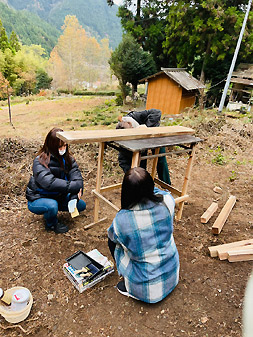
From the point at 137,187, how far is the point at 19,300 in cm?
151

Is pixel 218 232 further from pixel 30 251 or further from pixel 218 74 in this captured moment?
pixel 218 74

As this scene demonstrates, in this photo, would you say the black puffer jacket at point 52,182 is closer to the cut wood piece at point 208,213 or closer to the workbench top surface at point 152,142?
the workbench top surface at point 152,142

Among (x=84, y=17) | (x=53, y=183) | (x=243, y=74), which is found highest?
(x=84, y=17)

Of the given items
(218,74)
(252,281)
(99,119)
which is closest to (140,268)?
(252,281)

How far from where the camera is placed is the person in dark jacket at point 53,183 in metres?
2.77

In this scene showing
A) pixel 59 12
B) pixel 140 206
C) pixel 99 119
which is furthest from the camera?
pixel 59 12

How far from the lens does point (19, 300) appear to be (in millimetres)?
1935

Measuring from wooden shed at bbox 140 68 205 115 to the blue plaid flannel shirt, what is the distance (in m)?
13.6

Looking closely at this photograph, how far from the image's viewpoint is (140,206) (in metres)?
1.76

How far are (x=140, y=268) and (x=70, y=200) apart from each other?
1550 millimetres

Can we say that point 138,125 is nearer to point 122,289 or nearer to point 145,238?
point 145,238

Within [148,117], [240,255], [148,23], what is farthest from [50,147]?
[148,23]

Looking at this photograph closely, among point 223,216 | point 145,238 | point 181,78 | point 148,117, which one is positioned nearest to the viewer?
point 145,238

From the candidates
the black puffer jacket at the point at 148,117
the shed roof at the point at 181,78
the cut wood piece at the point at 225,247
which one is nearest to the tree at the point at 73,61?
the shed roof at the point at 181,78
